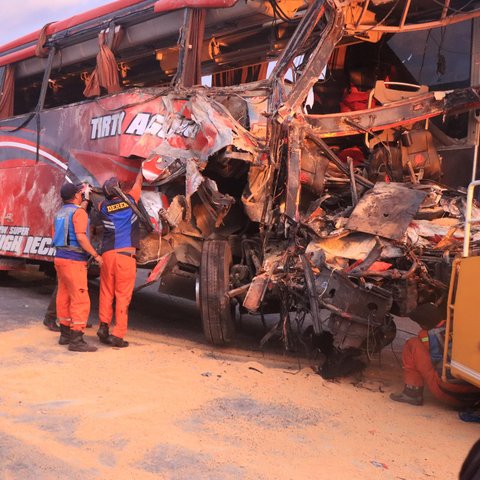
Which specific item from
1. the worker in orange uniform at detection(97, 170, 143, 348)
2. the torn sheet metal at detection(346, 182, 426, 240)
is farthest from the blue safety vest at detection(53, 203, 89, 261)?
the torn sheet metal at detection(346, 182, 426, 240)

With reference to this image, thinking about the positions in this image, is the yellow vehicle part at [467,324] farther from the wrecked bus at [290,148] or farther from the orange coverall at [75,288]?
the orange coverall at [75,288]

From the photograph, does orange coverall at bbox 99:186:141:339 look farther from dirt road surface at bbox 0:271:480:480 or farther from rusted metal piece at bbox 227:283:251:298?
rusted metal piece at bbox 227:283:251:298

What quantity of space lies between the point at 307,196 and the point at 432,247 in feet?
4.87

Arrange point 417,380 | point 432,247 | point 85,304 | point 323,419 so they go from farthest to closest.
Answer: point 85,304
point 432,247
point 417,380
point 323,419

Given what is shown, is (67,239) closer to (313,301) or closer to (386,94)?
(313,301)

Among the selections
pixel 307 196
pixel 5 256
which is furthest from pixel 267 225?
pixel 5 256

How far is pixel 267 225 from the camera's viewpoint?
18.5 feet

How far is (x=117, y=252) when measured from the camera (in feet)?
18.4

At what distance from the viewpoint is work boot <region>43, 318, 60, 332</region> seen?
628 cm

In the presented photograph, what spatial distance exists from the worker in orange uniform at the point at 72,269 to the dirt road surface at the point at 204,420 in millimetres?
193

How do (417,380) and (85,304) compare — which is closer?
(417,380)

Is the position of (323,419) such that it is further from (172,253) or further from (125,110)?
(125,110)

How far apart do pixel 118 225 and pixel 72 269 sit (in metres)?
0.59

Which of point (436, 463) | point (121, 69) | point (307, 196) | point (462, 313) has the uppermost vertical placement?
point (121, 69)
